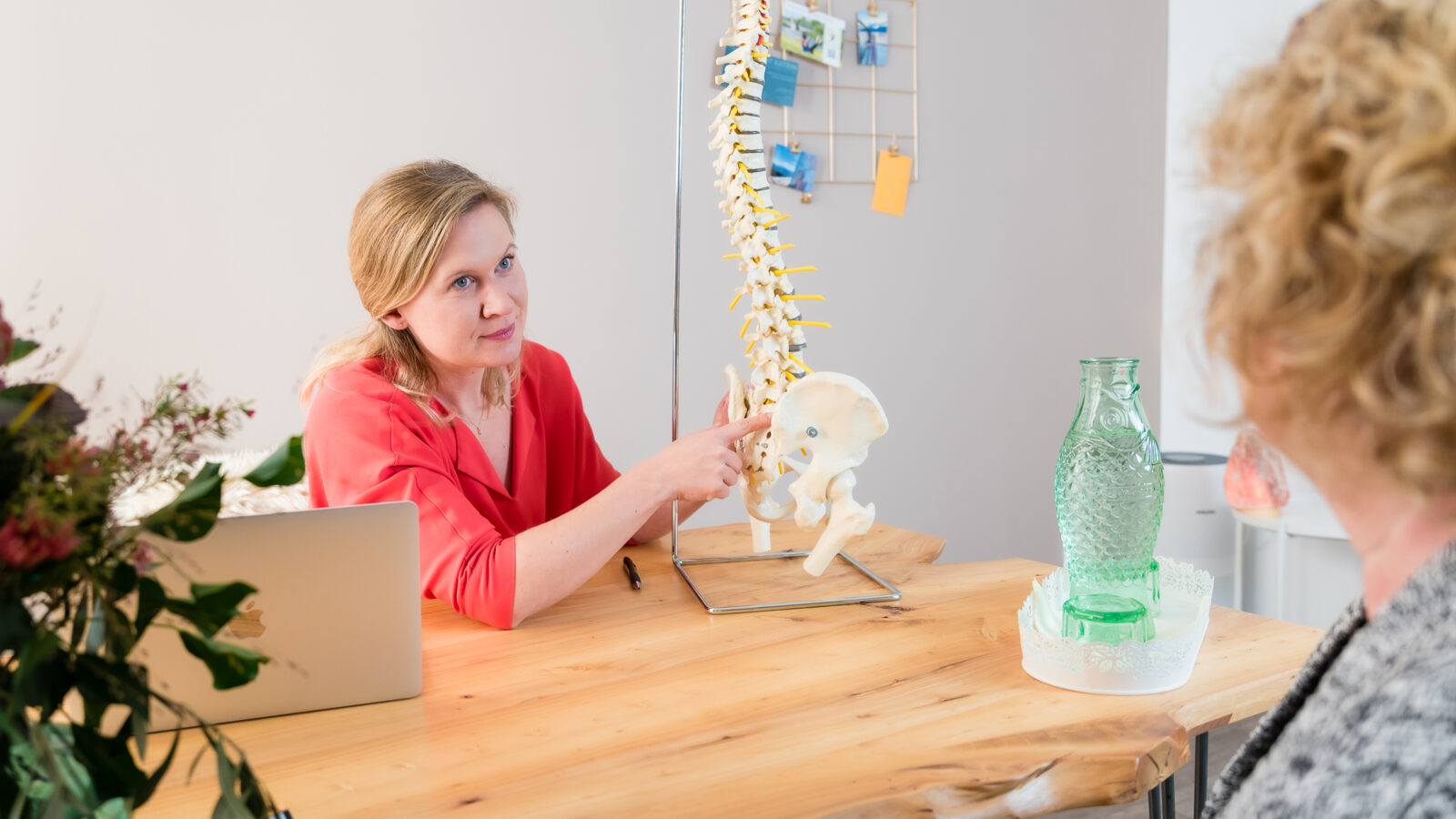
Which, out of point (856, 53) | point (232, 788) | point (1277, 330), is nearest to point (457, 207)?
point (232, 788)

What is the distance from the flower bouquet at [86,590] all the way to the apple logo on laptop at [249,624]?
40cm

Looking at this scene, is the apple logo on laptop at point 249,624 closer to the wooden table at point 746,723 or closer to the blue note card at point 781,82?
the wooden table at point 746,723

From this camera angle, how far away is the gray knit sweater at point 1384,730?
46cm

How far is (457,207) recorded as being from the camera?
156cm

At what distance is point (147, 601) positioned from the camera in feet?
1.73

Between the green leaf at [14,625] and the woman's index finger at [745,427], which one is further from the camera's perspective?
the woman's index finger at [745,427]

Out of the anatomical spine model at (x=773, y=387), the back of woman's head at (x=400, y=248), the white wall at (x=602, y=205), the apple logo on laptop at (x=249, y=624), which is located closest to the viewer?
the apple logo on laptop at (x=249, y=624)

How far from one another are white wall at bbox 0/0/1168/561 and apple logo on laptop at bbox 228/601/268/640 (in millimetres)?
955

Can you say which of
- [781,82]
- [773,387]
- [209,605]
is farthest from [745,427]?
[781,82]

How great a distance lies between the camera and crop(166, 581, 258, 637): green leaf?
20.9 inches

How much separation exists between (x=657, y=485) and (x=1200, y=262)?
0.87 metres

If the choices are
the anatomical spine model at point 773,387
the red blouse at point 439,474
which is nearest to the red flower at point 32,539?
the red blouse at point 439,474

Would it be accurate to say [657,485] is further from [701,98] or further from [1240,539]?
[1240,539]

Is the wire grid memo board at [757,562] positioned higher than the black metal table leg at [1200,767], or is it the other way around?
the wire grid memo board at [757,562]
